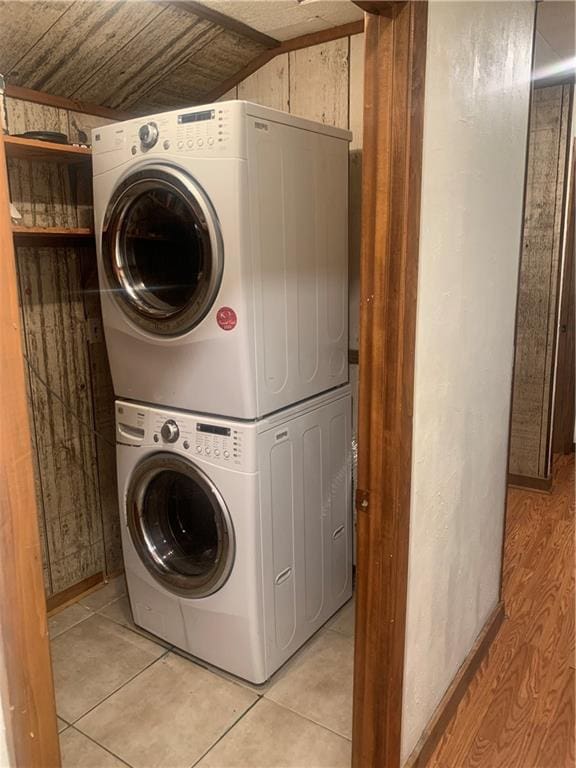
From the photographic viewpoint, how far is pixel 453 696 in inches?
77.7

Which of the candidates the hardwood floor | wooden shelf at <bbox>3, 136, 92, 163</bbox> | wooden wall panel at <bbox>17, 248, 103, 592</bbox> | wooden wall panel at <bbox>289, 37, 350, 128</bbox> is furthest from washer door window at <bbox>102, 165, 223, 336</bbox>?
the hardwood floor

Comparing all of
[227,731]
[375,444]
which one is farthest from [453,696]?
[375,444]

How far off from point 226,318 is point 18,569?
1133 millimetres

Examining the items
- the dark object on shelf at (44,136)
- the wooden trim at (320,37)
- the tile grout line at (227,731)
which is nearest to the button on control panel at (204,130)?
the dark object on shelf at (44,136)

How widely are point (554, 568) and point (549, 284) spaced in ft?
5.31

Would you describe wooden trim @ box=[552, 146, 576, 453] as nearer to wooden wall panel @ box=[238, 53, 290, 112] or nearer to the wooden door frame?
wooden wall panel @ box=[238, 53, 290, 112]

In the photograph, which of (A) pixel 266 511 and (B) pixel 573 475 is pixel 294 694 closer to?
(A) pixel 266 511

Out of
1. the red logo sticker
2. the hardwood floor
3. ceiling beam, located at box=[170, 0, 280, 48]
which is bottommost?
the hardwood floor

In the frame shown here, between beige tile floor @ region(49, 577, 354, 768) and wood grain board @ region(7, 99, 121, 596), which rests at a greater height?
wood grain board @ region(7, 99, 121, 596)

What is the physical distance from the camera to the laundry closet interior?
6.25 ft

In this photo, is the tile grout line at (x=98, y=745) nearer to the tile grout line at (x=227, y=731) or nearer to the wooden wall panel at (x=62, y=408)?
the tile grout line at (x=227, y=731)

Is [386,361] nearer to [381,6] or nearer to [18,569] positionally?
[381,6]

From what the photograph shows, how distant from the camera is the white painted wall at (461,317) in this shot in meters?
1.44

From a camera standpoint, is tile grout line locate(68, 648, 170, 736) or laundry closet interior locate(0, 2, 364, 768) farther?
tile grout line locate(68, 648, 170, 736)
